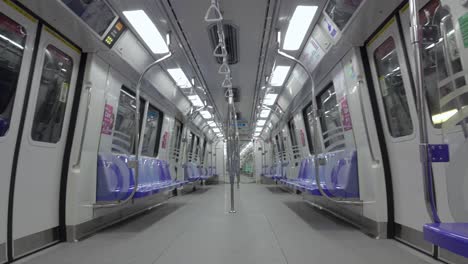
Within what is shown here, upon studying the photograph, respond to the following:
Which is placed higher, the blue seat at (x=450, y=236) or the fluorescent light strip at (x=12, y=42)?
the fluorescent light strip at (x=12, y=42)

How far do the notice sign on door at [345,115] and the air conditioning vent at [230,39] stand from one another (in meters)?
2.00

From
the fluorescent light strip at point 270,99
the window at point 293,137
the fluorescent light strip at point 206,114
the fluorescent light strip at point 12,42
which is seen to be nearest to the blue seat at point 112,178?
the fluorescent light strip at point 12,42

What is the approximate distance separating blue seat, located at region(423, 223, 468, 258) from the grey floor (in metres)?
1.15

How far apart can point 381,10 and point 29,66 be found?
3.65m

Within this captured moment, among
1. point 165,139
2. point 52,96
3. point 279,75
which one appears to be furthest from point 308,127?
point 52,96

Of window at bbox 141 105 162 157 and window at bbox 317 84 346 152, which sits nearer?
window at bbox 317 84 346 152

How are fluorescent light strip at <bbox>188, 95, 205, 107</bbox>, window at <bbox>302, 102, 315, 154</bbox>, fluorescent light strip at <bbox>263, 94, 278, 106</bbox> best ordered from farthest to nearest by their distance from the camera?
fluorescent light strip at <bbox>263, 94, 278, 106</bbox>, fluorescent light strip at <bbox>188, 95, 205, 107</bbox>, window at <bbox>302, 102, 315, 154</bbox>

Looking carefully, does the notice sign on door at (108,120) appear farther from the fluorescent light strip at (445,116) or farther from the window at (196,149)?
the window at (196,149)

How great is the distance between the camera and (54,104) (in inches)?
127

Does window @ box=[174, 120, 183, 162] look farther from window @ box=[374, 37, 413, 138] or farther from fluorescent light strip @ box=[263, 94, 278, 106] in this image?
window @ box=[374, 37, 413, 138]

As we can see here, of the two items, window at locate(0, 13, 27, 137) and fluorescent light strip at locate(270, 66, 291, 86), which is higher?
fluorescent light strip at locate(270, 66, 291, 86)

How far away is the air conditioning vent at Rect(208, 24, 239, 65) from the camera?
420 cm

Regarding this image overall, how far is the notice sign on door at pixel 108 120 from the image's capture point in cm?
386

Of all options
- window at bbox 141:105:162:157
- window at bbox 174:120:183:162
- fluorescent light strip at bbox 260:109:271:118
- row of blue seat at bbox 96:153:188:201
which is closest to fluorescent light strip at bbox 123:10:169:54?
row of blue seat at bbox 96:153:188:201
